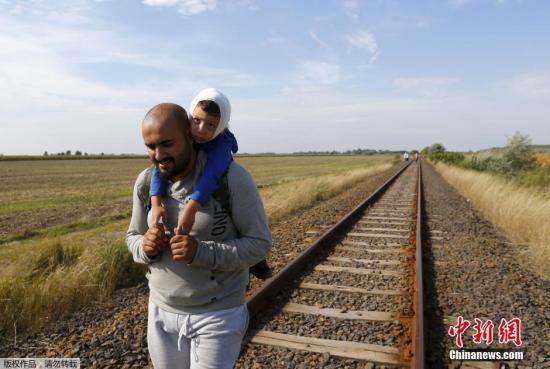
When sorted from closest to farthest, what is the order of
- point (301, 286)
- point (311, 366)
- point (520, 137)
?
point (311, 366) → point (301, 286) → point (520, 137)

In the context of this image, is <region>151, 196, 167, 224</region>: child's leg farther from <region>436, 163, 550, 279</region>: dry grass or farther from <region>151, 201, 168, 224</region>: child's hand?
<region>436, 163, 550, 279</region>: dry grass

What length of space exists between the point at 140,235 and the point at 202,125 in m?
0.64

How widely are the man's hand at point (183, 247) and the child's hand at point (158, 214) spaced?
0.14 m

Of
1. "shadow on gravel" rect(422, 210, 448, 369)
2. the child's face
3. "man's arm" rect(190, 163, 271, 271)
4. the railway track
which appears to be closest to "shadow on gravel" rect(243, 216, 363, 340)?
the railway track

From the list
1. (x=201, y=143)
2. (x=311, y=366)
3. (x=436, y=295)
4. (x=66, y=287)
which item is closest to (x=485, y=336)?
(x=436, y=295)

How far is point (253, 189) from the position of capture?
1803 millimetres

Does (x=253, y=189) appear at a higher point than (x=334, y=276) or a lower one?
higher

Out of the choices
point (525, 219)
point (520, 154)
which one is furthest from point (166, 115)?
point (520, 154)

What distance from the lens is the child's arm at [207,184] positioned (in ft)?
5.59

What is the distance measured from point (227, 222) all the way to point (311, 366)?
198cm

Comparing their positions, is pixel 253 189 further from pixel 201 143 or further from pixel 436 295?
pixel 436 295

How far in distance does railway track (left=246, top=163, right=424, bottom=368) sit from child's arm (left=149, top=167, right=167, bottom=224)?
2.02 metres

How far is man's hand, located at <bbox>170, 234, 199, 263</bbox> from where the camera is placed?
166 centimetres

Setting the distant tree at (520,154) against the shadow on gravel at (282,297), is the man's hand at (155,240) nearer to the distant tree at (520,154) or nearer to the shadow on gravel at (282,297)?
the shadow on gravel at (282,297)
